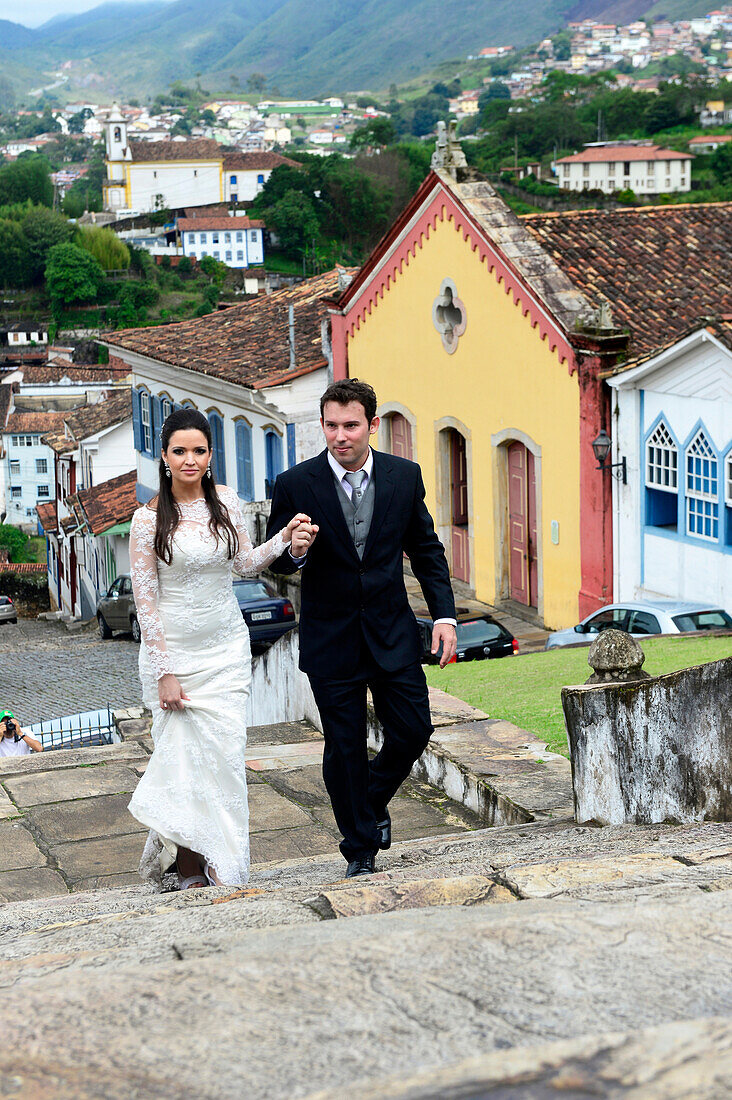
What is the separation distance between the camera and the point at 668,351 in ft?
52.2

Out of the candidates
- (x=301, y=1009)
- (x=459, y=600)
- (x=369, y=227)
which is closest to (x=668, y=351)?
(x=459, y=600)

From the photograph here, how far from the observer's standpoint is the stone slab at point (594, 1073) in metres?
1.91

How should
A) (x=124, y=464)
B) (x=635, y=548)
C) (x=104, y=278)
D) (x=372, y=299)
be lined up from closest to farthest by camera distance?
(x=635, y=548) → (x=372, y=299) → (x=124, y=464) → (x=104, y=278)

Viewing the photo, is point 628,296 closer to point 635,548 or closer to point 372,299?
point 635,548

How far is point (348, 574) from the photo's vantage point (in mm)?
4633

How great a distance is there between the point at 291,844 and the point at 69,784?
152 cm

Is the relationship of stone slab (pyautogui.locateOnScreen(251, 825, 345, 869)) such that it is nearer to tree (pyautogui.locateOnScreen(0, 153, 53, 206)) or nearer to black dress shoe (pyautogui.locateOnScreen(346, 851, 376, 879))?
black dress shoe (pyautogui.locateOnScreen(346, 851, 376, 879))

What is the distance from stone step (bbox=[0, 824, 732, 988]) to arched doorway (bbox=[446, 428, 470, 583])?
1651 cm

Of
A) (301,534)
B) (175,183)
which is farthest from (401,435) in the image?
(175,183)

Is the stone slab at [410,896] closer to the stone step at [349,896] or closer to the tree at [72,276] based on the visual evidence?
the stone step at [349,896]

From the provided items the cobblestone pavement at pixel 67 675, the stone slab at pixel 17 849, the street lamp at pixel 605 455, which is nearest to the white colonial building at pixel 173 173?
the cobblestone pavement at pixel 67 675

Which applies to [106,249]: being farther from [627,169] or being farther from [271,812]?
[271,812]

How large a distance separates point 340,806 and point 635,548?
43.0ft

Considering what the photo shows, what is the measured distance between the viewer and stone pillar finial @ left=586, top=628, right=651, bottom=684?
5.63 m
